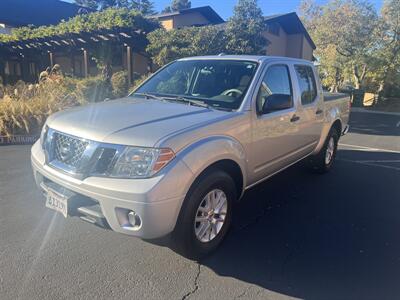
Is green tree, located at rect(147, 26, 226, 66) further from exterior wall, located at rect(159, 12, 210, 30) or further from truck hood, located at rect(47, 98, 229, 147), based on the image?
exterior wall, located at rect(159, 12, 210, 30)

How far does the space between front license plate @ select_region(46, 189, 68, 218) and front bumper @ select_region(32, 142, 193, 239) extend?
18cm

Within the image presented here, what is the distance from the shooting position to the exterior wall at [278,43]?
79.9 ft

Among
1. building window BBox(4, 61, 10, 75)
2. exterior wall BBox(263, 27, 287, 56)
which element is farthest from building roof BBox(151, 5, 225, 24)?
building window BBox(4, 61, 10, 75)

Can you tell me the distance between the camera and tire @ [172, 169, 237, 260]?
282cm

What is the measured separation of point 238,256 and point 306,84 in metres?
2.82

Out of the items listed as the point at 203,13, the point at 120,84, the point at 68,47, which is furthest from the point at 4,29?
the point at 120,84

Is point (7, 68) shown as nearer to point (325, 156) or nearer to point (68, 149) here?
point (325, 156)

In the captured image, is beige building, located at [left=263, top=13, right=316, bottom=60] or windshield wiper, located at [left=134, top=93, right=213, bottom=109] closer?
windshield wiper, located at [left=134, top=93, right=213, bottom=109]

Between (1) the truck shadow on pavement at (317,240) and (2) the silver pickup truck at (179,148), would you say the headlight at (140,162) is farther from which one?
(1) the truck shadow on pavement at (317,240)

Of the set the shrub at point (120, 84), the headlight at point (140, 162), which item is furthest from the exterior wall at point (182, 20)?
the headlight at point (140, 162)

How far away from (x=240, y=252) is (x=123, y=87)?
10839 mm

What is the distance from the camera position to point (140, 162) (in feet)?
8.59

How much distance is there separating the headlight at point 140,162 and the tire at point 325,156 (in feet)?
12.3

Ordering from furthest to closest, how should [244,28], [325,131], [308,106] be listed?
[244,28]
[325,131]
[308,106]
